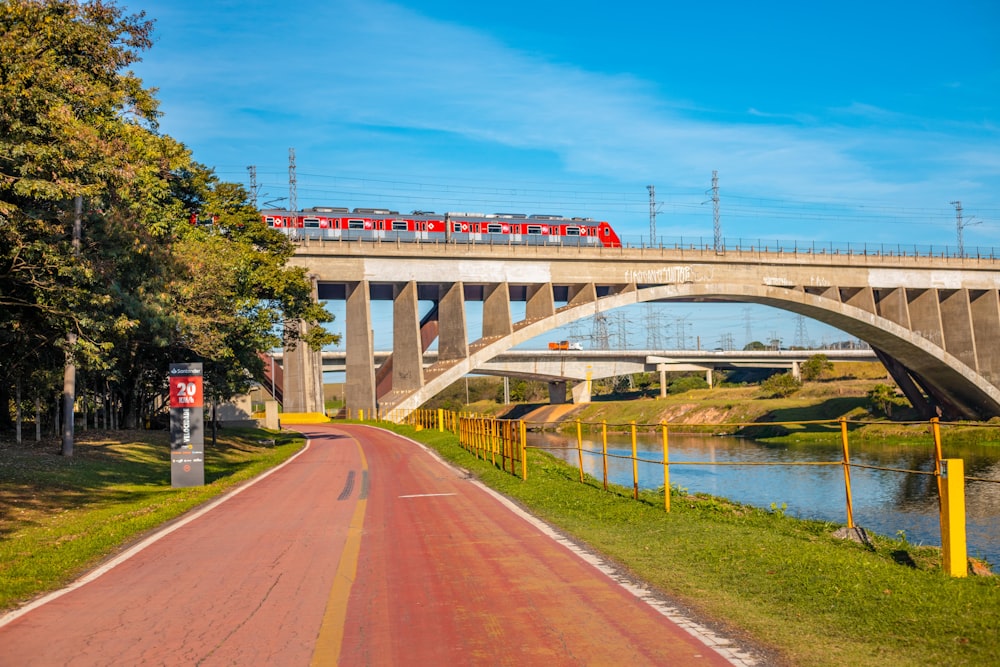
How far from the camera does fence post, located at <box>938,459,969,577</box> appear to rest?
29.0 ft

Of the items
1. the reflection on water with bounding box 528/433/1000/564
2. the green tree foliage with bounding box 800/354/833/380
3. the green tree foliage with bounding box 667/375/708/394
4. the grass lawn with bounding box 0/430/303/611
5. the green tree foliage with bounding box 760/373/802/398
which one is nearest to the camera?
the grass lawn with bounding box 0/430/303/611

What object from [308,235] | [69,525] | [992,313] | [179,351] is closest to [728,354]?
[992,313]

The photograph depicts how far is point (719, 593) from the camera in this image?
8430mm

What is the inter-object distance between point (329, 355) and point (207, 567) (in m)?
80.2

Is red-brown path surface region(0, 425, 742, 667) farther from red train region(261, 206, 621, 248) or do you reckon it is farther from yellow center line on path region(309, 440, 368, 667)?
red train region(261, 206, 621, 248)

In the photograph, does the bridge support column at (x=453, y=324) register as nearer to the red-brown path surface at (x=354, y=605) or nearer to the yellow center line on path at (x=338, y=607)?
the red-brown path surface at (x=354, y=605)

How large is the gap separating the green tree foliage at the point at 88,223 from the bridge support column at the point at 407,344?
71.3ft

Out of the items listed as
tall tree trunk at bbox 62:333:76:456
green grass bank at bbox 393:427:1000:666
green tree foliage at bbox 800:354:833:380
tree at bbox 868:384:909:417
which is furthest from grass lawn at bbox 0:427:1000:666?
green tree foliage at bbox 800:354:833:380

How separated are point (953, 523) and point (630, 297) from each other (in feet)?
161

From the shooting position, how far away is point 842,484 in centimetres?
3084

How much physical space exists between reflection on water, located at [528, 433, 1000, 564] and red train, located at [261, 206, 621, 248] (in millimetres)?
14741

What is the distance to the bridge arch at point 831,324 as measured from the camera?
5528 centimetres

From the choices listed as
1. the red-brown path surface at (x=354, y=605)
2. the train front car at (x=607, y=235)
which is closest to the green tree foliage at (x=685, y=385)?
the train front car at (x=607, y=235)

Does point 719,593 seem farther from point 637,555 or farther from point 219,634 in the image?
point 219,634
